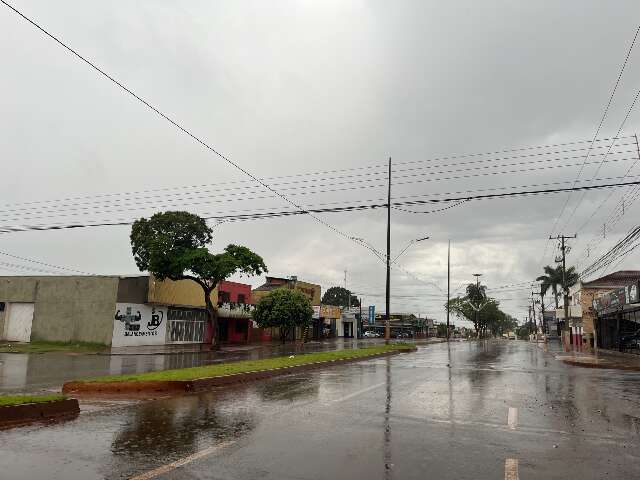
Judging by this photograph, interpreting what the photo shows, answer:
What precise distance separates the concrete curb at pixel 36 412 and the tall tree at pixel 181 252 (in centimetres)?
2876

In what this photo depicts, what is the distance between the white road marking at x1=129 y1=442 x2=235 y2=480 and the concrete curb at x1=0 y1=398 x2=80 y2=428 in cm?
383

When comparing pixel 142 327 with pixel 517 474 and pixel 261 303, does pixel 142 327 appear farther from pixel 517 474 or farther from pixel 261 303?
pixel 517 474

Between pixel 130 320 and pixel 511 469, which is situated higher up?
pixel 130 320

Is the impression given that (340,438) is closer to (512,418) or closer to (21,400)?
(512,418)

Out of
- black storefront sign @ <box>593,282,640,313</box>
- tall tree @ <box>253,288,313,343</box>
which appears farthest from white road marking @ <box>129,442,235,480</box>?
tall tree @ <box>253,288,313,343</box>

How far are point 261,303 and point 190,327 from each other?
23.3ft

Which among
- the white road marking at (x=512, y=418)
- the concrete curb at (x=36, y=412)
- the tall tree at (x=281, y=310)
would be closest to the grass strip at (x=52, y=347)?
the tall tree at (x=281, y=310)

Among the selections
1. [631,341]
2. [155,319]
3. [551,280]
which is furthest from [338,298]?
[631,341]

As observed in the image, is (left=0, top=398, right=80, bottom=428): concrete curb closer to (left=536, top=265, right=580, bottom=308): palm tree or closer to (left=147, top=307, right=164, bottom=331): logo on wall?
(left=147, top=307, right=164, bottom=331): logo on wall

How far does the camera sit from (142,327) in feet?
140

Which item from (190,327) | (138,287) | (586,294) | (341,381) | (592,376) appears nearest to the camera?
(341,381)

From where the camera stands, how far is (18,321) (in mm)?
41906

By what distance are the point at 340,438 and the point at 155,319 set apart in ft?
130

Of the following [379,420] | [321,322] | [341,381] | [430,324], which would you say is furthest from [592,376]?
[430,324]
